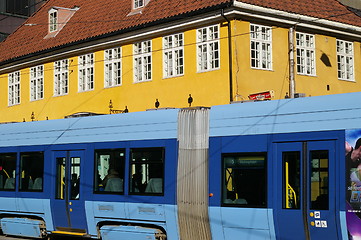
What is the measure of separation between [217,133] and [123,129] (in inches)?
116

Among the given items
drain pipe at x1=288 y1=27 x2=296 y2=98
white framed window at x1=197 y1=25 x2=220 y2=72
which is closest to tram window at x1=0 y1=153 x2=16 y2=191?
white framed window at x1=197 y1=25 x2=220 y2=72

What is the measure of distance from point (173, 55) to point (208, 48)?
2.01 m

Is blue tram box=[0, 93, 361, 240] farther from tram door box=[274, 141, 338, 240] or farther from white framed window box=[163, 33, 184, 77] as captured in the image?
white framed window box=[163, 33, 184, 77]

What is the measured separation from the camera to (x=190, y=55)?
2772 cm

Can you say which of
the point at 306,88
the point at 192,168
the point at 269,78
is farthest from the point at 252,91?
the point at 192,168

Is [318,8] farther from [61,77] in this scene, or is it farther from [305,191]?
[305,191]

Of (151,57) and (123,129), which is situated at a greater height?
(151,57)

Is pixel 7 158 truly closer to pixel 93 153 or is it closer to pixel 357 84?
pixel 93 153

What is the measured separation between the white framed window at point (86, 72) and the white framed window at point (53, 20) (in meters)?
4.45

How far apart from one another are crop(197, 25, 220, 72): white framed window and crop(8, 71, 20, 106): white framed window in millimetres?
14191

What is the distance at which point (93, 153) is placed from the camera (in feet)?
58.0

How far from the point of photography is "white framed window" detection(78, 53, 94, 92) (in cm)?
3312

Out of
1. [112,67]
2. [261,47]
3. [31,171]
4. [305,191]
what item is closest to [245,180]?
[305,191]

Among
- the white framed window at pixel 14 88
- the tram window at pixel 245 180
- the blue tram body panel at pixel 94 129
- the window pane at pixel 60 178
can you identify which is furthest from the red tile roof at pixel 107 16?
the tram window at pixel 245 180
